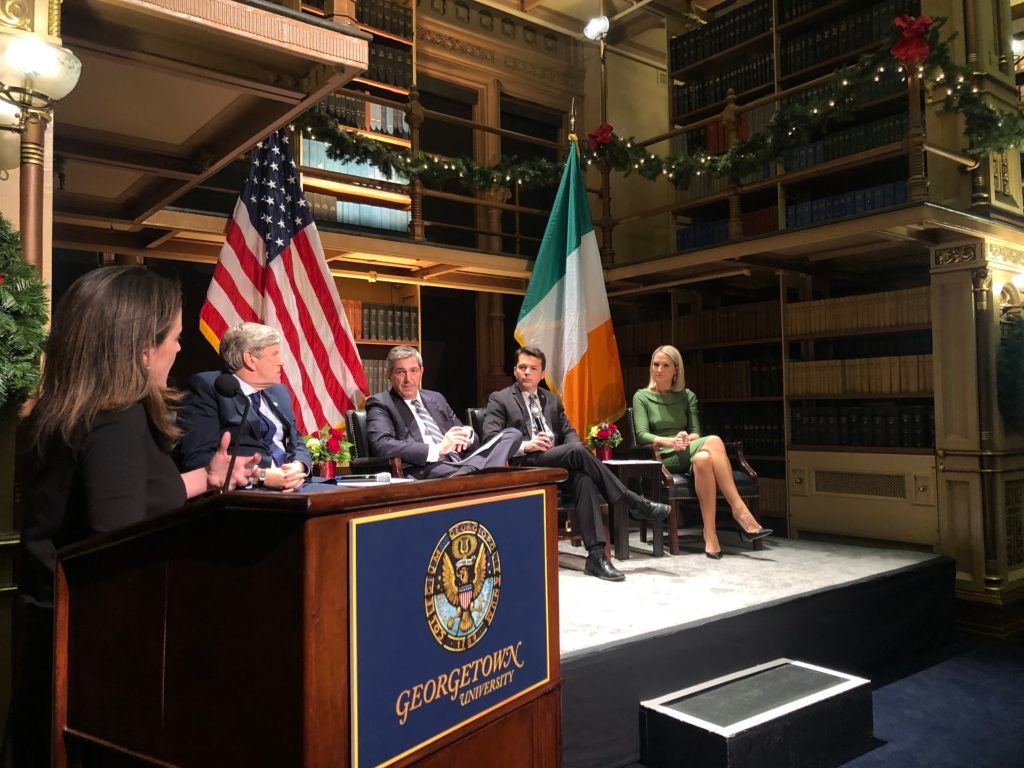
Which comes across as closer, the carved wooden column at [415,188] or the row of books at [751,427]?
the carved wooden column at [415,188]

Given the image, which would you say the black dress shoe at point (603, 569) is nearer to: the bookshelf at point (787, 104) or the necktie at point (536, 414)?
the necktie at point (536, 414)

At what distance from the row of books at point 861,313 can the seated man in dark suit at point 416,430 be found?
2495 mm

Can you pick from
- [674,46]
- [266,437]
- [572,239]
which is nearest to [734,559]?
[572,239]

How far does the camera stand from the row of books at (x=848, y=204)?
4.52 meters

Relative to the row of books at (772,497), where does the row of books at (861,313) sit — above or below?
above

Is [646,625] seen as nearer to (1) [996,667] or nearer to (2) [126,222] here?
(1) [996,667]

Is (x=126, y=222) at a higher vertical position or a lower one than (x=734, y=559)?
higher

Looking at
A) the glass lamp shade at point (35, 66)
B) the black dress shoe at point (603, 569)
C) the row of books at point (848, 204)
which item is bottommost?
the black dress shoe at point (603, 569)

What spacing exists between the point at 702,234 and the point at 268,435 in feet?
13.0

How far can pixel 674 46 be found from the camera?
20.0 ft

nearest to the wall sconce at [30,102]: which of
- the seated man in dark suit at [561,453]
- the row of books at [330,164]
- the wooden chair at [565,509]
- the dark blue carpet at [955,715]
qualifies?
the seated man in dark suit at [561,453]

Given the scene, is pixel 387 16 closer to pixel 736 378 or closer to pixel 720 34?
pixel 720 34

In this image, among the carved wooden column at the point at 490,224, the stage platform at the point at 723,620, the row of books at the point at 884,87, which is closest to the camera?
the stage platform at the point at 723,620

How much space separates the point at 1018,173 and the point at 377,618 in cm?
514
